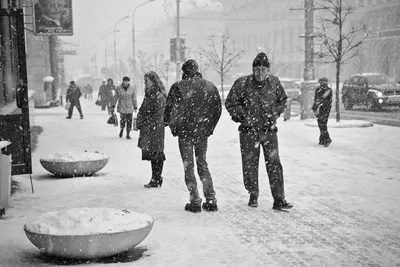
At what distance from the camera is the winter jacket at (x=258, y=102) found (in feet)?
23.7

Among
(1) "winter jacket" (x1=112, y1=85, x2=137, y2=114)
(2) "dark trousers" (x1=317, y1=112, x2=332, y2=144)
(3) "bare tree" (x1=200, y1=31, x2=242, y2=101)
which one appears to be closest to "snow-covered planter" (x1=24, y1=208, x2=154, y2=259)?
(2) "dark trousers" (x1=317, y1=112, x2=332, y2=144)

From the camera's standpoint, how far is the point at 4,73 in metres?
13.8

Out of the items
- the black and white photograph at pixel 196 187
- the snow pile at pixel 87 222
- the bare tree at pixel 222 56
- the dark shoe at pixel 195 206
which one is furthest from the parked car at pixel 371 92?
the snow pile at pixel 87 222

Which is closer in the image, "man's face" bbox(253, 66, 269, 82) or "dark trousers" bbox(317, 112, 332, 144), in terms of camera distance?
"man's face" bbox(253, 66, 269, 82)

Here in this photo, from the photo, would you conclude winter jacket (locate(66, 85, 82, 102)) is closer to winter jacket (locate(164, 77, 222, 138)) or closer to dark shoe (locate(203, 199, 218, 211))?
winter jacket (locate(164, 77, 222, 138))

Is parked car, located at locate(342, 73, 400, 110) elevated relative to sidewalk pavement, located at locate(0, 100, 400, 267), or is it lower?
elevated

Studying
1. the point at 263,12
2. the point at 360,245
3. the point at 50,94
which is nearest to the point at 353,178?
the point at 360,245

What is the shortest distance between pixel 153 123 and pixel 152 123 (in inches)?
0.6

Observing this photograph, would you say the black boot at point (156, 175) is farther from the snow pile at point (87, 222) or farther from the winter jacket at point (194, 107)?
the snow pile at point (87, 222)

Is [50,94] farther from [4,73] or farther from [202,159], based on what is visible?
[202,159]

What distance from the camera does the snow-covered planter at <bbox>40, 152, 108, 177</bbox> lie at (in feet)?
32.3

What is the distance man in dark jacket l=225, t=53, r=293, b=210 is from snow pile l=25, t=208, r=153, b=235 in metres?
2.05

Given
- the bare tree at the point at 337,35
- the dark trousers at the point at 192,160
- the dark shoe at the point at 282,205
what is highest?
the bare tree at the point at 337,35

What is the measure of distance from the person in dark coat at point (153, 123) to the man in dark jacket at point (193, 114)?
1.51m
